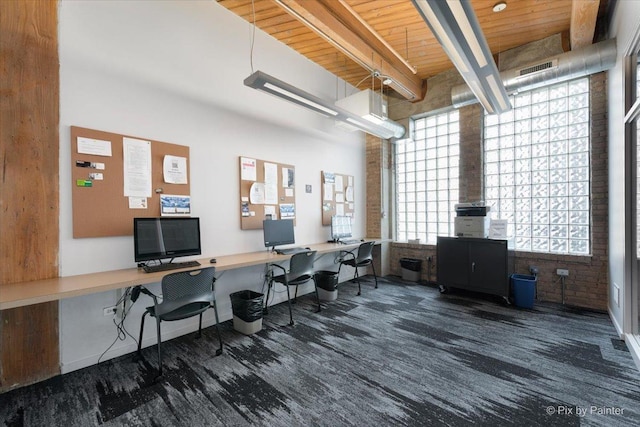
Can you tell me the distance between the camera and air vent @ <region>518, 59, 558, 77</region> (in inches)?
140

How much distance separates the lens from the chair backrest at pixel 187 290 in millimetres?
2307

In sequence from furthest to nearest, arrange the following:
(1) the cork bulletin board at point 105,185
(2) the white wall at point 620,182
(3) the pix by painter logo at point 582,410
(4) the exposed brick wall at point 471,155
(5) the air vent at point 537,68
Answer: (4) the exposed brick wall at point 471,155, (5) the air vent at point 537,68, (2) the white wall at point 620,182, (1) the cork bulletin board at point 105,185, (3) the pix by painter logo at point 582,410

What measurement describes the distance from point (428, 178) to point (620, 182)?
9.17 ft

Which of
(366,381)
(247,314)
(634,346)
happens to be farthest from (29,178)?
(634,346)

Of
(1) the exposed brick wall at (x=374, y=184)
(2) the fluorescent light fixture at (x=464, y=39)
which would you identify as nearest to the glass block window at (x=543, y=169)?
(2) the fluorescent light fixture at (x=464, y=39)

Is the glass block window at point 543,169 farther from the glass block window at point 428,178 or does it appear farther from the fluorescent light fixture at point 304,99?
the fluorescent light fixture at point 304,99

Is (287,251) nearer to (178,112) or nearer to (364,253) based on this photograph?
(364,253)

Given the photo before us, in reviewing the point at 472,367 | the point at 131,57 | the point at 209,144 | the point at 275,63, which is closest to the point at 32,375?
the point at 209,144

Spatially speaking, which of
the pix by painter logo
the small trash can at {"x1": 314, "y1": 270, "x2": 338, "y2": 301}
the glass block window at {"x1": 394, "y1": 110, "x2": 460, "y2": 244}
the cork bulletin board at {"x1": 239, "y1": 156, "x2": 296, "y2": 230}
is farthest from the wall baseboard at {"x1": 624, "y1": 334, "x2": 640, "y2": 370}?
the cork bulletin board at {"x1": 239, "y1": 156, "x2": 296, "y2": 230}

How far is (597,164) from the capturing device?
3.65 metres

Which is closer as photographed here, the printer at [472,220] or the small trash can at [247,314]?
the small trash can at [247,314]

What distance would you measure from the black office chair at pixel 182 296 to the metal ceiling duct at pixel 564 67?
474 centimetres

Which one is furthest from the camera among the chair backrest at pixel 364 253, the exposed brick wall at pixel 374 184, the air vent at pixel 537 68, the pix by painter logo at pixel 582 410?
the exposed brick wall at pixel 374 184

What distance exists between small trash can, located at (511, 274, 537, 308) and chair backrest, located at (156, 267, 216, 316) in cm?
406
